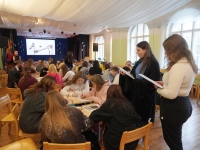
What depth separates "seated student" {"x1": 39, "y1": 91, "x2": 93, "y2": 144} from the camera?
141 centimetres

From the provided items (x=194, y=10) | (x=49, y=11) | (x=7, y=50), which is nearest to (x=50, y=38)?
(x=7, y=50)

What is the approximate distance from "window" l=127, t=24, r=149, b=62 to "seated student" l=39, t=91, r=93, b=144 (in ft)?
24.1

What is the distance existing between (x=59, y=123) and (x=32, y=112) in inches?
31.3

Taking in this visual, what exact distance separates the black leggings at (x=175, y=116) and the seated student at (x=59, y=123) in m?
0.80

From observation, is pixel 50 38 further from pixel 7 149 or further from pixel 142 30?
pixel 7 149

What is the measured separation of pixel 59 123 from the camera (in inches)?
55.6

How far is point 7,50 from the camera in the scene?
31.6 ft

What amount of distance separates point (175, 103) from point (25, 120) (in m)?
1.69

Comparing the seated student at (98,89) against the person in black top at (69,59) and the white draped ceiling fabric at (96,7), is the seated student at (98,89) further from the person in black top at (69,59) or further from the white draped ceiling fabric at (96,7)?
the person in black top at (69,59)

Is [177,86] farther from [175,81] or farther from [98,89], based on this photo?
[98,89]

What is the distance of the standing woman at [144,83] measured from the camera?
2086 millimetres

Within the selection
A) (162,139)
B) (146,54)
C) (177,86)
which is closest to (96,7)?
(146,54)

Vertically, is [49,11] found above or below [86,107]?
above

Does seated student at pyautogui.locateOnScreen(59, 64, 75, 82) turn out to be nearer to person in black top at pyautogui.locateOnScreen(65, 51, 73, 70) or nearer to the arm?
person in black top at pyautogui.locateOnScreen(65, 51, 73, 70)
